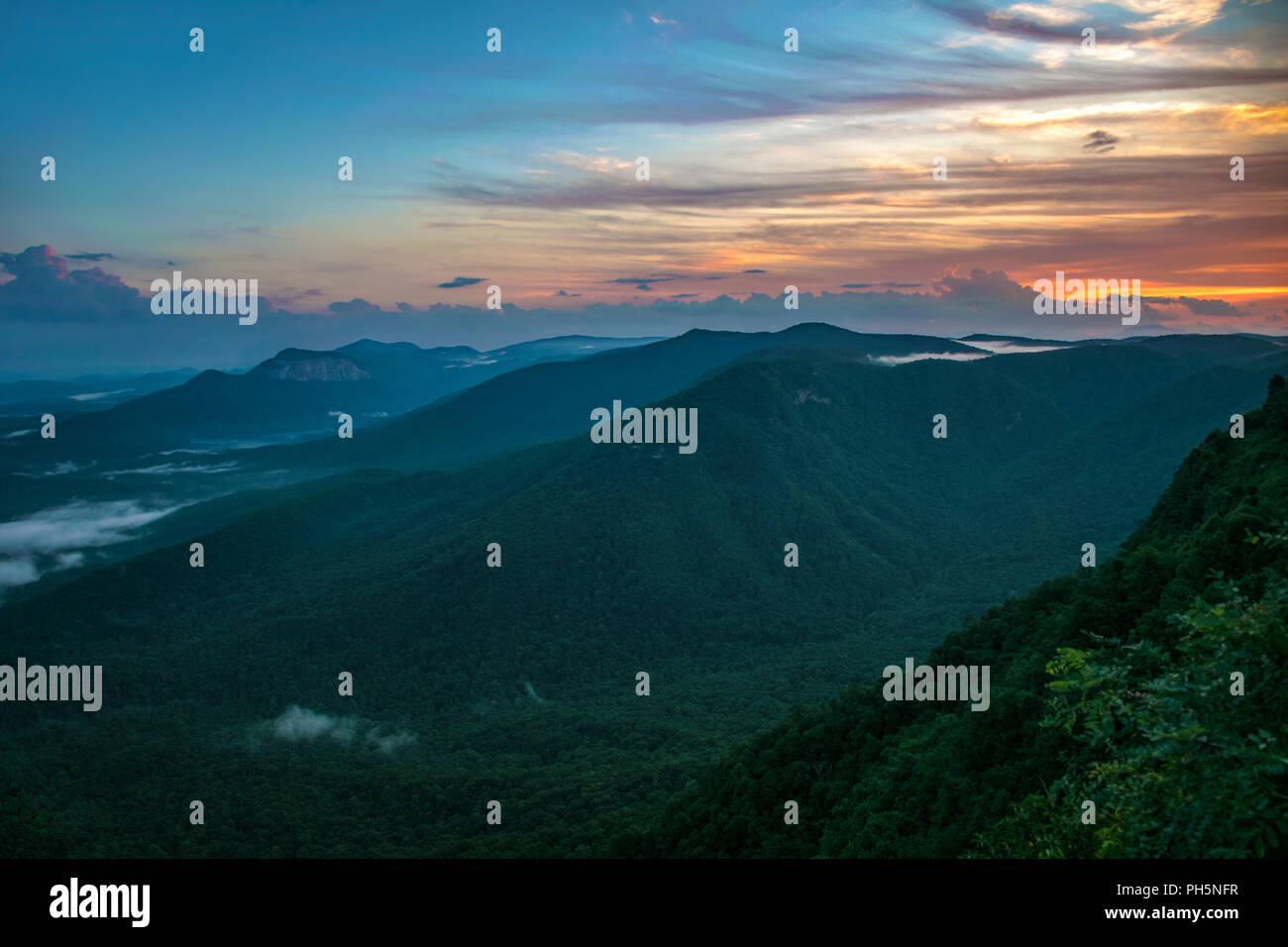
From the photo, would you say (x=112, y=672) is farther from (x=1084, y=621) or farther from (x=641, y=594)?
(x=1084, y=621)

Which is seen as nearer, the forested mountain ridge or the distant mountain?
the forested mountain ridge

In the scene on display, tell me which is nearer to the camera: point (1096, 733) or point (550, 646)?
point (1096, 733)

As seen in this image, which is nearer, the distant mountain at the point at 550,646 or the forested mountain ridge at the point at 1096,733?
the forested mountain ridge at the point at 1096,733

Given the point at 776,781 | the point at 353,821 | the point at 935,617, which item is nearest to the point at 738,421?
the point at 935,617

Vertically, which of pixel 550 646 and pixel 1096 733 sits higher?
pixel 1096 733
